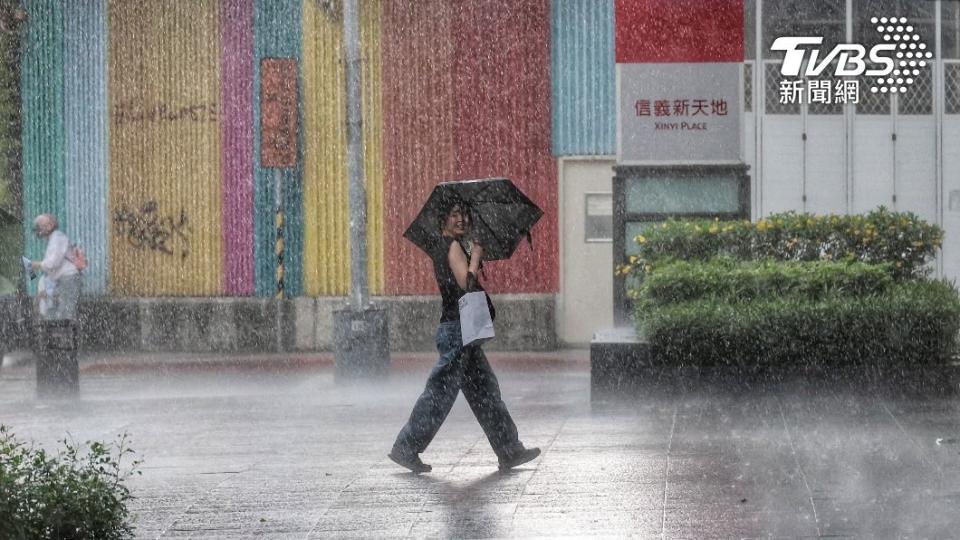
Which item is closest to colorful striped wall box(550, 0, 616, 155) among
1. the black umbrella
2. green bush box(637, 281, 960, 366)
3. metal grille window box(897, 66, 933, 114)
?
metal grille window box(897, 66, 933, 114)

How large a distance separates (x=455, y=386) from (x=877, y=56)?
13.5 meters

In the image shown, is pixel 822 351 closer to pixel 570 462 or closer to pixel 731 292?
pixel 731 292

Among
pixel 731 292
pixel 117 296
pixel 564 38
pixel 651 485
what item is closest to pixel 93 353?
pixel 117 296

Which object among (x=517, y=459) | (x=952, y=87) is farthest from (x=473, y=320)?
(x=952, y=87)

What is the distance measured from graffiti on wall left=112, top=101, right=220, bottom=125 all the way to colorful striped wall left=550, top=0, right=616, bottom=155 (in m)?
4.84

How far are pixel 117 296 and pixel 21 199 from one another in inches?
77.9

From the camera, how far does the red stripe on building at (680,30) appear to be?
16.9 m

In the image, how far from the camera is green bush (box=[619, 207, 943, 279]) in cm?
1558

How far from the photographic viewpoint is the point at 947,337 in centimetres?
1380

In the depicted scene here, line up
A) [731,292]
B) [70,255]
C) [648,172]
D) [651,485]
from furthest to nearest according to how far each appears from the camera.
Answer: [70,255], [648,172], [731,292], [651,485]

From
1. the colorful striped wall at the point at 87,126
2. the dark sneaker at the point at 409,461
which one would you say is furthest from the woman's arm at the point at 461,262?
the colorful striped wall at the point at 87,126

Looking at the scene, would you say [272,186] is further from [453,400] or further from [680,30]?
[453,400]

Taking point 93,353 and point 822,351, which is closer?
point 822,351

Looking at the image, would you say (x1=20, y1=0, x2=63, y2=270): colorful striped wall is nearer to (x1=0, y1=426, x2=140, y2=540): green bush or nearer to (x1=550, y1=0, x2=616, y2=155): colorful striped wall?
(x1=550, y1=0, x2=616, y2=155): colorful striped wall
